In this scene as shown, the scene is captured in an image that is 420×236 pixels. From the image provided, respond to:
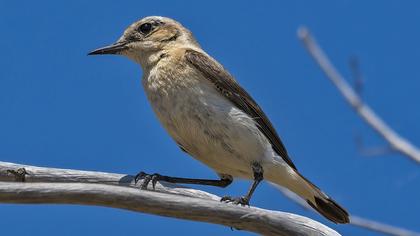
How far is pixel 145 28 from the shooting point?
26.4 ft

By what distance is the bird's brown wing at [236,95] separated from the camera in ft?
23.3

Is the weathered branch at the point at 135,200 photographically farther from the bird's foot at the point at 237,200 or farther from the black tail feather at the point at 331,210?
the black tail feather at the point at 331,210

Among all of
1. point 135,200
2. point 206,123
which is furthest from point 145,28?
point 135,200

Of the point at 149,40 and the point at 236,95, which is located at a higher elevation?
the point at 149,40

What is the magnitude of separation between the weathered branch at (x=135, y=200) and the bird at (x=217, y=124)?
1014mm

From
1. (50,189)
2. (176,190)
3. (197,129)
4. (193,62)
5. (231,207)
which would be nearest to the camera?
(50,189)

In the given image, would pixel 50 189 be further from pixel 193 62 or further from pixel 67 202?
pixel 193 62

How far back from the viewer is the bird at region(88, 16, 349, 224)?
6.71 metres

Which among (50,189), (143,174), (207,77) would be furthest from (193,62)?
(50,189)

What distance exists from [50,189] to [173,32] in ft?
12.6

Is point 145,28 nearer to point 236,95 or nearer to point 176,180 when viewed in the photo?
point 236,95

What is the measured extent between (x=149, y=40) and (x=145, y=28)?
270 millimetres

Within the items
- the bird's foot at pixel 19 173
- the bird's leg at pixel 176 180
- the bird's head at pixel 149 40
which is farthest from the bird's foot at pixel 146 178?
the bird's head at pixel 149 40

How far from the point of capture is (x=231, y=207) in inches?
194
